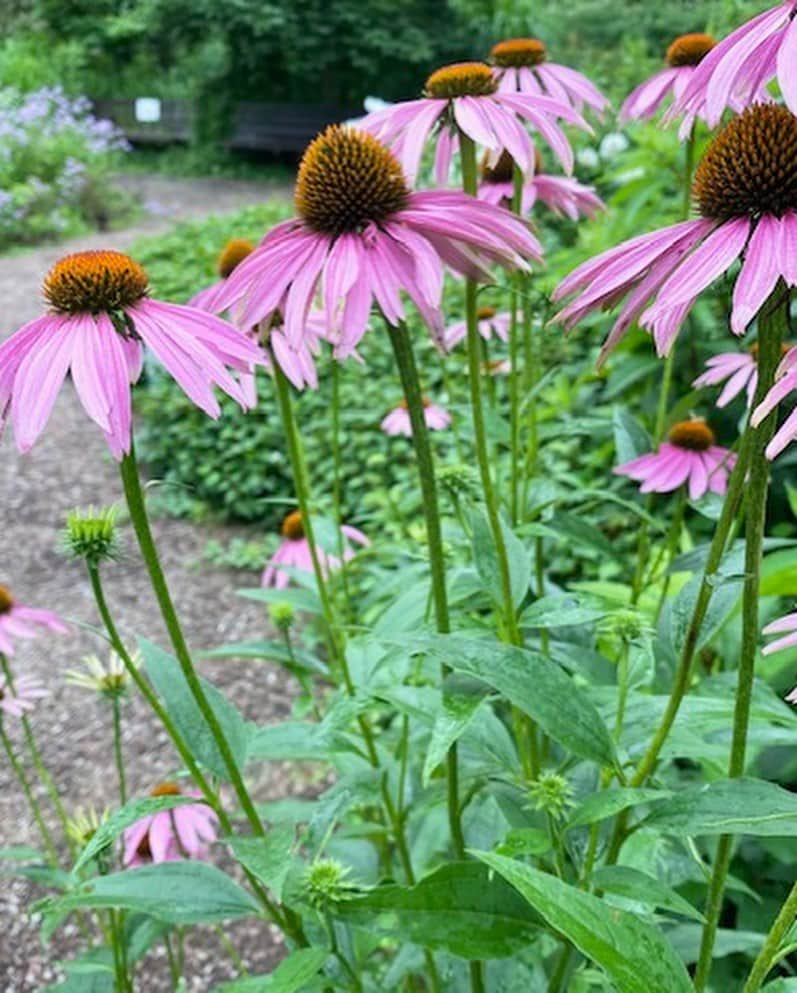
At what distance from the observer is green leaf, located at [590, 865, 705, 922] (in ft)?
1.90

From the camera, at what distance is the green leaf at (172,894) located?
680mm

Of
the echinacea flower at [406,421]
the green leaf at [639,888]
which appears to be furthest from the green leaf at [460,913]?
the echinacea flower at [406,421]

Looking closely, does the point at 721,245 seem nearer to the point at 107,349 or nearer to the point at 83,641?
the point at 107,349

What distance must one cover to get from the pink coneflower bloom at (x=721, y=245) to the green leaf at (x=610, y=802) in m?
0.23

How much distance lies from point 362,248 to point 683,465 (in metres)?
0.53

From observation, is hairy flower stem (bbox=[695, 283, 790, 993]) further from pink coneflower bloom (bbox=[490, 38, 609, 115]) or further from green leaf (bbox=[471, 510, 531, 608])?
pink coneflower bloom (bbox=[490, 38, 609, 115])

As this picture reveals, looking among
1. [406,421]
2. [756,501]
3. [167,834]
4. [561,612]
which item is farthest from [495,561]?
[406,421]

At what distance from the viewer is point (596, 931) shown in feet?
1.50

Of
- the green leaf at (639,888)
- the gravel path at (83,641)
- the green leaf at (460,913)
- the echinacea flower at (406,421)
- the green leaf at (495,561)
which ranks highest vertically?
the green leaf at (495,561)

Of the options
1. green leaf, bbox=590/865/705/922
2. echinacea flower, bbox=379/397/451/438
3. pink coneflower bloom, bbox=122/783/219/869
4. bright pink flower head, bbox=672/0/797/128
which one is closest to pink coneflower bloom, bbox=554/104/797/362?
bright pink flower head, bbox=672/0/797/128

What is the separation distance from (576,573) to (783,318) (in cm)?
152

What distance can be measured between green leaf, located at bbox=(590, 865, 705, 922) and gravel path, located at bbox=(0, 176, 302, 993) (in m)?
1.02

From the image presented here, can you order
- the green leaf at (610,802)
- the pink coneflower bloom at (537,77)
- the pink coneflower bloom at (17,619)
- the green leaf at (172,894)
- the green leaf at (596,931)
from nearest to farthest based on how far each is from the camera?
the green leaf at (596,931)
the green leaf at (610,802)
the green leaf at (172,894)
the pink coneflower bloom at (537,77)
the pink coneflower bloom at (17,619)

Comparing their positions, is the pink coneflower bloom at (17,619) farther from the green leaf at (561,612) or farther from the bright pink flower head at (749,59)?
the bright pink flower head at (749,59)
